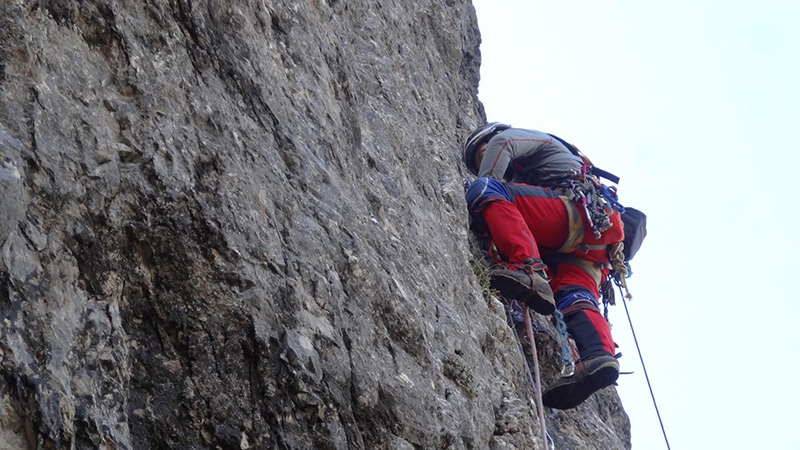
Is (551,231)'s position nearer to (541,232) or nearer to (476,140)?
(541,232)

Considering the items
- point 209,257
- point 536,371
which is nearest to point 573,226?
point 536,371

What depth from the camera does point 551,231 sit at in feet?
23.7

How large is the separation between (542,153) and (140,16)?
4.15m

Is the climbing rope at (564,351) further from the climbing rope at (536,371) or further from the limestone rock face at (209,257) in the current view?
the limestone rock face at (209,257)

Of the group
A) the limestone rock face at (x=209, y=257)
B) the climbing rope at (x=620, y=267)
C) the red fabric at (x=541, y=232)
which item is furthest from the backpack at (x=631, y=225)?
the limestone rock face at (x=209, y=257)

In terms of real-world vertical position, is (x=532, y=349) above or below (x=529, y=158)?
below

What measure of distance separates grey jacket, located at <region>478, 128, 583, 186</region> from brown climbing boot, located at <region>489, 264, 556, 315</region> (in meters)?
0.93

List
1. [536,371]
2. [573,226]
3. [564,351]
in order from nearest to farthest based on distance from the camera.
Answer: [536,371] < [564,351] < [573,226]

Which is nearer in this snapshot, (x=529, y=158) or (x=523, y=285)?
(x=523, y=285)

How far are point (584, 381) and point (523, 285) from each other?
75 centimetres

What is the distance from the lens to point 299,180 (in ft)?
14.9

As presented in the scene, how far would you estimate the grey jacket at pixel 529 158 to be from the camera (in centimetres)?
722

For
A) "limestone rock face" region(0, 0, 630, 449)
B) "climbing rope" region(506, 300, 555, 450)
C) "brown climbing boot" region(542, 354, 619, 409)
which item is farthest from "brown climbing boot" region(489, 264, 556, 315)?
"limestone rock face" region(0, 0, 630, 449)

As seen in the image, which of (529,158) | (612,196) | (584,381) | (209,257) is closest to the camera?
(209,257)
